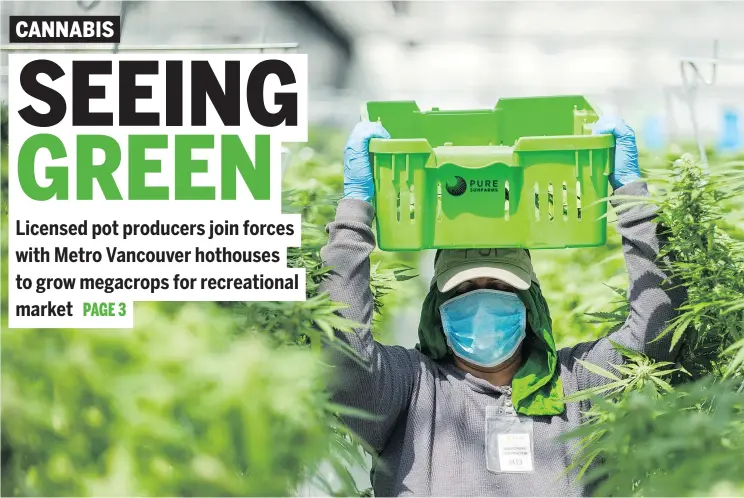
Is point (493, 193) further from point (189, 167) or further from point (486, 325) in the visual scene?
point (189, 167)

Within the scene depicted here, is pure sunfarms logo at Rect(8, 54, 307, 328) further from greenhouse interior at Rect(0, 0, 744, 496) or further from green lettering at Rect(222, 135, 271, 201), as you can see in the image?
greenhouse interior at Rect(0, 0, 744, 496)

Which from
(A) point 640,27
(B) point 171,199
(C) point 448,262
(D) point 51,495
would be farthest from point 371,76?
(D) point 51,495

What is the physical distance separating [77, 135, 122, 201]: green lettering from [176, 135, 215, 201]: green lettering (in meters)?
0.11

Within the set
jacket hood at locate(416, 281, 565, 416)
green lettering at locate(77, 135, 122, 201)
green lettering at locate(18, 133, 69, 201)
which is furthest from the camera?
jacket hood at locate(416, 281, 565, 416)

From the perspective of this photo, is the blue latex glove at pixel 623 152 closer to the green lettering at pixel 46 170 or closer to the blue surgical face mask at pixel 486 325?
the blue surgical face mask at pixel 486 325

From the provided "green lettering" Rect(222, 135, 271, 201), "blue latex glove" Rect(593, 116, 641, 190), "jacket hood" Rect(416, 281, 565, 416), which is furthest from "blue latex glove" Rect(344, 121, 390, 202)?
"blue latex glove" Rect(593, 116, 641, 190)

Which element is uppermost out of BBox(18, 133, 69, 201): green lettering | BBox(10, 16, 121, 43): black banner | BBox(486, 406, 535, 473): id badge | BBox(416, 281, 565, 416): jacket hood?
BBox(10, 16, 121, 43): black banner

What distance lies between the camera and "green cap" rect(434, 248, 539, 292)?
2.21 meters

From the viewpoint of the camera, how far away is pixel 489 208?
210cm

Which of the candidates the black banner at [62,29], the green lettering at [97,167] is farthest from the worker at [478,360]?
the black banner at [62,29]

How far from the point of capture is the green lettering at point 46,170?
1.59 meters

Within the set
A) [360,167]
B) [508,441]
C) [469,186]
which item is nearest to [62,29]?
[360,167]

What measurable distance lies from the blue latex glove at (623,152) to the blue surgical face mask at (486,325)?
356 millimetres

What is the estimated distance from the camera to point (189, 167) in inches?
72.6
